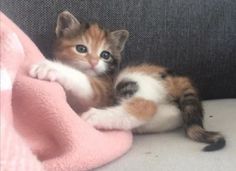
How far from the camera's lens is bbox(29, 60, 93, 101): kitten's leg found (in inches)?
33.9

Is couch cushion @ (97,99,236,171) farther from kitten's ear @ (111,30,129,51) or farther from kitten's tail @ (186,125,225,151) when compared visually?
kitten's ear @ (111,30,129,51)

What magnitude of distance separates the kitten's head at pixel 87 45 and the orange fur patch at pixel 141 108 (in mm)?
183

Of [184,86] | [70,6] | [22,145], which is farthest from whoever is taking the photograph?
[70,6]

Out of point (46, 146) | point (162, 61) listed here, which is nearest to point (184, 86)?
point (162, 61)

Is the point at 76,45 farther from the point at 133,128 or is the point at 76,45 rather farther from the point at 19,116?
the point at 19,116

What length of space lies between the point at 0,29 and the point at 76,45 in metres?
0.48

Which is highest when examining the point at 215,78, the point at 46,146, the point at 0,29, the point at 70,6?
the point at 0,29

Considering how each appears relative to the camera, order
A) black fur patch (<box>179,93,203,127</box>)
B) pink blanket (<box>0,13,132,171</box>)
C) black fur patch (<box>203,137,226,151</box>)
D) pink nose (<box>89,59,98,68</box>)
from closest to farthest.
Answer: pink blanket (<box>0,13,132,171</box>)
black fur patch (<box>203,137,226,151</box>)
black fur patch (<box>179,93,203,127</box>)
pink nose (<box>89,59,98,68</box>)

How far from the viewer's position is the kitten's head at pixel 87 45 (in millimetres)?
1197

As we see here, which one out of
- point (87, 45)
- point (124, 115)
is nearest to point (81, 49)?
point (87, 45)

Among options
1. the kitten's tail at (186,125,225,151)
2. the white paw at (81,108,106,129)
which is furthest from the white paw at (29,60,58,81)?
the kitten's tail at (186,125,225,151)

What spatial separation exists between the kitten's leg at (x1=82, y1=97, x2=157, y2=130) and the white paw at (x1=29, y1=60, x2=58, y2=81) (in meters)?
0.12

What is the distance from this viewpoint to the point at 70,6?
1.27 meters

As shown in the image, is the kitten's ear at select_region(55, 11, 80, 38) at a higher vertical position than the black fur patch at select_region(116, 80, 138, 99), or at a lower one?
higher
